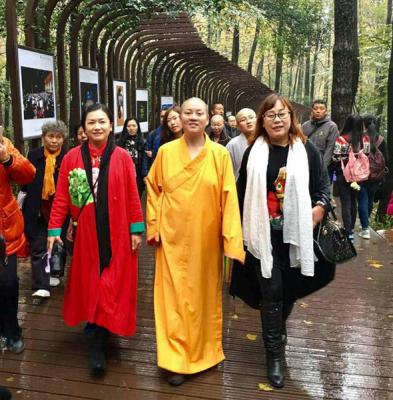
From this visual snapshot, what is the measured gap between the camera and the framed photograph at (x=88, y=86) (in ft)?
22.9

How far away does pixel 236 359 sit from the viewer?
3580 millimetres

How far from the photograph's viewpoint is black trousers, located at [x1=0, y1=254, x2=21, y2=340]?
3.42 meters

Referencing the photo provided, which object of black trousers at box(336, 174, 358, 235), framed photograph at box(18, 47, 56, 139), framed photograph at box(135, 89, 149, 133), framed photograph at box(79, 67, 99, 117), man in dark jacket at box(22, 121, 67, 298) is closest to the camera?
man in dark jacket at box(22, 121, 67, 298)

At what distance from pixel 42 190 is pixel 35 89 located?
1.31 m

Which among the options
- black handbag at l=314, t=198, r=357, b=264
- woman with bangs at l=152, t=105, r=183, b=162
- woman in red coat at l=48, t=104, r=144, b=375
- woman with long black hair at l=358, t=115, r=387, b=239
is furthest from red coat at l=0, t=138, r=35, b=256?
woman with long black hair at l=358, t=115, r=387, b=239

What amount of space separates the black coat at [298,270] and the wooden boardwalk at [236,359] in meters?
0.47

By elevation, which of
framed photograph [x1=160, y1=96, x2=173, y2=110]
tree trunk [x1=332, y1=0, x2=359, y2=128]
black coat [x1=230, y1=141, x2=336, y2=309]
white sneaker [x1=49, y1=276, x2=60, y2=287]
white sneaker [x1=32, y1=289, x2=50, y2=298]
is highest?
tree trunk [x1=332, y1=0, x2=359, y2=128]

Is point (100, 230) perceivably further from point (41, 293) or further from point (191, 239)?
point (41, 293)

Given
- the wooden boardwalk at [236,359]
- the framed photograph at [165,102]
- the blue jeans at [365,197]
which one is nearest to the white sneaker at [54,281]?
the wooden boardwalk at [236,359]

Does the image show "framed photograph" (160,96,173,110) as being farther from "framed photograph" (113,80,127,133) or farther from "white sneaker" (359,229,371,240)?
"white sneaker" (359,229,371,240)

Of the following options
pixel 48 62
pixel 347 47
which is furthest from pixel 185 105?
pixel 347 47

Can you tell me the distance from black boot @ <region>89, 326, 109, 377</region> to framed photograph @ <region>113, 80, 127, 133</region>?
5762 millimetres

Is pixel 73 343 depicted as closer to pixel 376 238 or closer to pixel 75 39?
pixel 75 39

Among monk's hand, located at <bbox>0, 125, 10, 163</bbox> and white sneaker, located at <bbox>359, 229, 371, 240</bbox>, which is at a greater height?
monk's hand, located at <bbox>0, 125, 10, 163</bbox>
